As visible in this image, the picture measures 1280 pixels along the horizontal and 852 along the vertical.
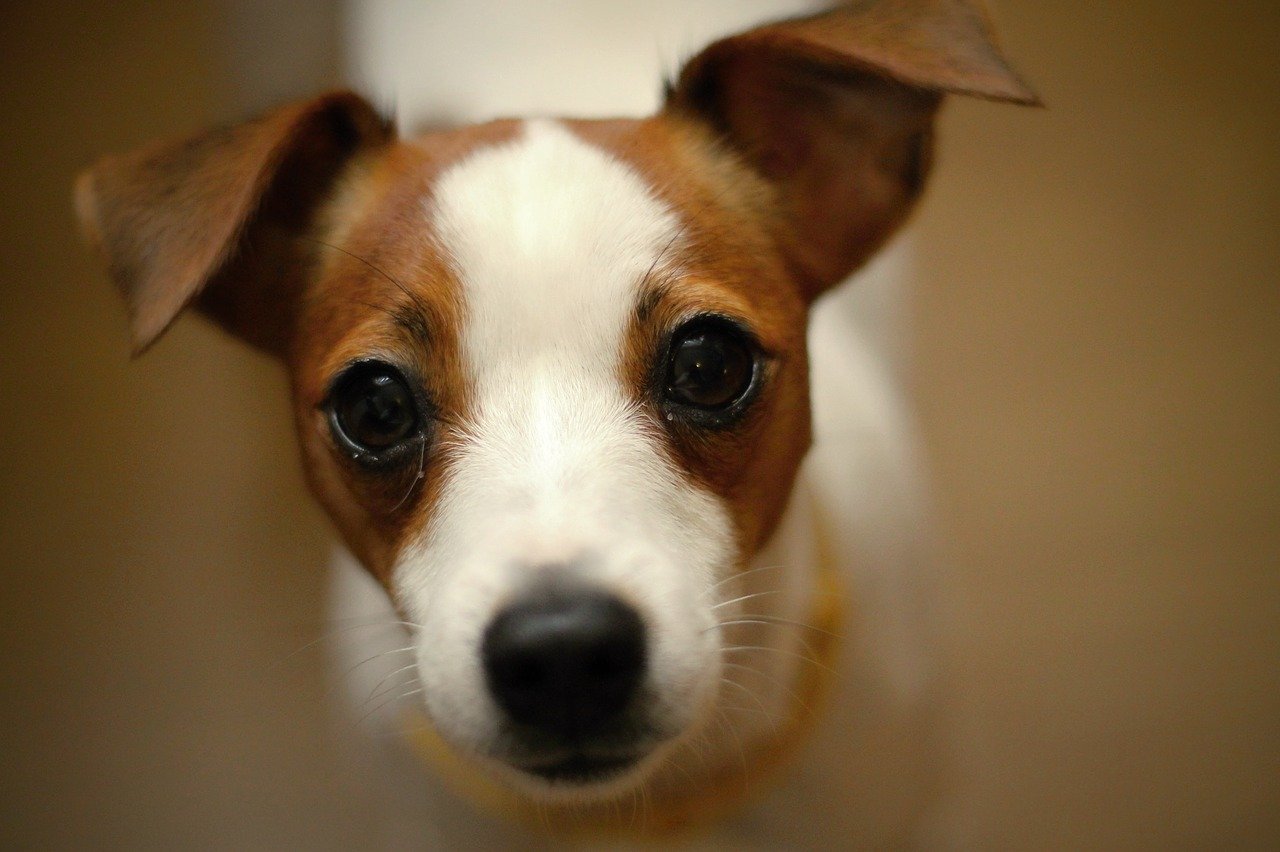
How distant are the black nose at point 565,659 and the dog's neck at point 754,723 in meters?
0.46

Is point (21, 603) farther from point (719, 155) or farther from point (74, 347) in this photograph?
point (719, 155)

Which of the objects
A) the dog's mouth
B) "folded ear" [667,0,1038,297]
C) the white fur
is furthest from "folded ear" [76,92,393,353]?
the dog's mouth

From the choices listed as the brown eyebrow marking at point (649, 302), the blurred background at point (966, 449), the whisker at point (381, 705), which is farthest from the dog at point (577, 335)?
the blurred background at point (966, 449)

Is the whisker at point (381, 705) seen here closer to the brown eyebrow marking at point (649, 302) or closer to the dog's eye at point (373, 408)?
the dog's eye at point (373, 408)

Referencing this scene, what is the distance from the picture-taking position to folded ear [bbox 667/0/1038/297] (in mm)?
990

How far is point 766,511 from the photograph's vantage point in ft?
3.88

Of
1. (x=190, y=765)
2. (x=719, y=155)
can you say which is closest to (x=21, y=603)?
(x=190, y=765)

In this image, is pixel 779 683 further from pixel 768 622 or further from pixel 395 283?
pixel 395 283

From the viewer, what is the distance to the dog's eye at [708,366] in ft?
3.37

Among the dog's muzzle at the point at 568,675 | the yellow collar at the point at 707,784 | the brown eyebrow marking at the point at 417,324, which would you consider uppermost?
the brown eyebrow marking at the point at 417,324

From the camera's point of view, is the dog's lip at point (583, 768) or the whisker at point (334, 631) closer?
the dog's lip at point (583, 768)

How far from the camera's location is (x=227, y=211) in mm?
971

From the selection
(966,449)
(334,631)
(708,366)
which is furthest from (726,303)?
(966,449)

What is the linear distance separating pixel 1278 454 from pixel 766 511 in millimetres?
1424
